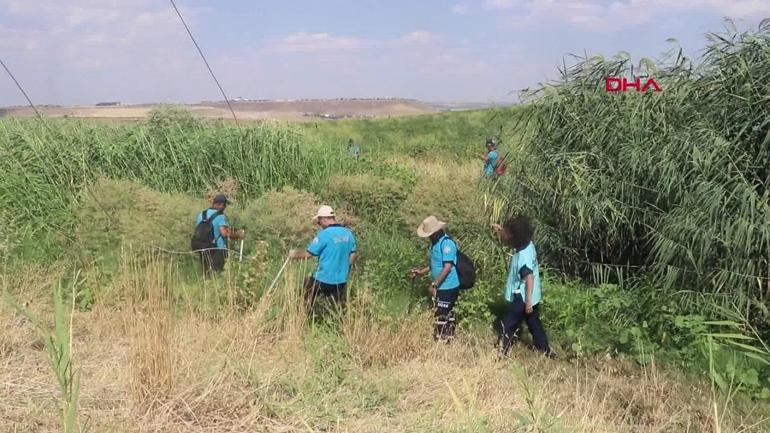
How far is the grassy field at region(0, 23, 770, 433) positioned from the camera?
3908mm

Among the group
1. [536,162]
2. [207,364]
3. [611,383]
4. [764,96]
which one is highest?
[764,96]

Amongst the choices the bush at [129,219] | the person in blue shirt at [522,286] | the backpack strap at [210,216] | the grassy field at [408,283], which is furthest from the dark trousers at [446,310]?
the bush at [129,219]

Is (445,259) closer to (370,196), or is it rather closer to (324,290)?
(324,290)

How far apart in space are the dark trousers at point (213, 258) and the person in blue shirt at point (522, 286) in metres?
3.06

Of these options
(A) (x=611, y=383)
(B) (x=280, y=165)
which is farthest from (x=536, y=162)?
(B) (x=280, y=165)

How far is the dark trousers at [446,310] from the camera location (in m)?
6.00

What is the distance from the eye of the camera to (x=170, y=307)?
490 cm

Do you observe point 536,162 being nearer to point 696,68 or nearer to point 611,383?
point 696,68

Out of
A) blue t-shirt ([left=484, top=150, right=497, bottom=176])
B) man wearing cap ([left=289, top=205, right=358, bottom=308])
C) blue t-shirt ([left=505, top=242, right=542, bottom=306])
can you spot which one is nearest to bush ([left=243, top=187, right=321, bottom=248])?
man wearing cap ([left=289, top=205, right=358, bottom=308])

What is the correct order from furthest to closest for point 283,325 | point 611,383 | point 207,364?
point 283,325, point 611,383, point 207,364

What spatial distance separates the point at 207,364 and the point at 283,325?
1.31 metres

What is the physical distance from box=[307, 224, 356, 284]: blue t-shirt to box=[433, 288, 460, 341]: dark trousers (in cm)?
91

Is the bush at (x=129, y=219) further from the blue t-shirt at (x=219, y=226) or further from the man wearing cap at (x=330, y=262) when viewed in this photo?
the man wearing cap at (x=330, y=262)

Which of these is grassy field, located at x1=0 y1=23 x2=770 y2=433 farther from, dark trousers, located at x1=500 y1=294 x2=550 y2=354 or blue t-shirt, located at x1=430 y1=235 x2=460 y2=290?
blue t-shirt, located at x1=430 y1=235 x2=460 y2=290
